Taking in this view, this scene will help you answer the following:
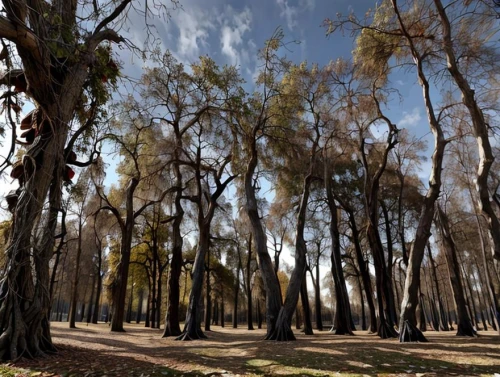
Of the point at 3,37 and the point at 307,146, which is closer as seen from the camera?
the point at 3,37

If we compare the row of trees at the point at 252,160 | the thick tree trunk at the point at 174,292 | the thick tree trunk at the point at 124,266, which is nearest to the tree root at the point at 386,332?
the row of trees at the point at 252,160

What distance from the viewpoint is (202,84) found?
14.7 meters

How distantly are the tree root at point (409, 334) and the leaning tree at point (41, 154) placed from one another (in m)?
10.1

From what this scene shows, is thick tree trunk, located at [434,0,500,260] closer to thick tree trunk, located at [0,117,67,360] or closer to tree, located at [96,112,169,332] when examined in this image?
thick tree trunk, located at [0,117,67,360]

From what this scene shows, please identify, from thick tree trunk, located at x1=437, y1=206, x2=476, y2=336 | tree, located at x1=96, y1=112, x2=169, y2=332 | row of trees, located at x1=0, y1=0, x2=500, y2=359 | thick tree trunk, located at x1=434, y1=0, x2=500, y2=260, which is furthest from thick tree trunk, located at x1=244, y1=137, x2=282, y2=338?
thick tree trunk, located at x1=437, y1=206, x2=476, y2=336

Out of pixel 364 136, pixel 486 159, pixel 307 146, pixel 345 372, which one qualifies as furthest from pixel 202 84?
pixel 345 372

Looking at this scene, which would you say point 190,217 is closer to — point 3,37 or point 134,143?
point 134,143

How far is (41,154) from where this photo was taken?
6574 millimetres

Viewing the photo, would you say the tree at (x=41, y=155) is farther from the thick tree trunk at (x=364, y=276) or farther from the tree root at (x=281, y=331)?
the thick tree trunk at (x=364, y=276)

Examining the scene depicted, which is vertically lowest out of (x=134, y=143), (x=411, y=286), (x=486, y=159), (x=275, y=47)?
(x=411, y=286)

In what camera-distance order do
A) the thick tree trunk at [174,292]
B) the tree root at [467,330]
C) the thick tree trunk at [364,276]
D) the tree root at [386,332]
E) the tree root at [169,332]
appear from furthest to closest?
Result: the thick tree trunk at [364,276], the tree root at [467,330], the thick tree trunk at [174,292], the tree root at [169,332], the tree root at [386,332]

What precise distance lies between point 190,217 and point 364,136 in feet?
40.9

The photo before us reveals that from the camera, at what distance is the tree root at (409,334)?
995cm

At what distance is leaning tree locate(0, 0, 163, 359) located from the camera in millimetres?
5254
